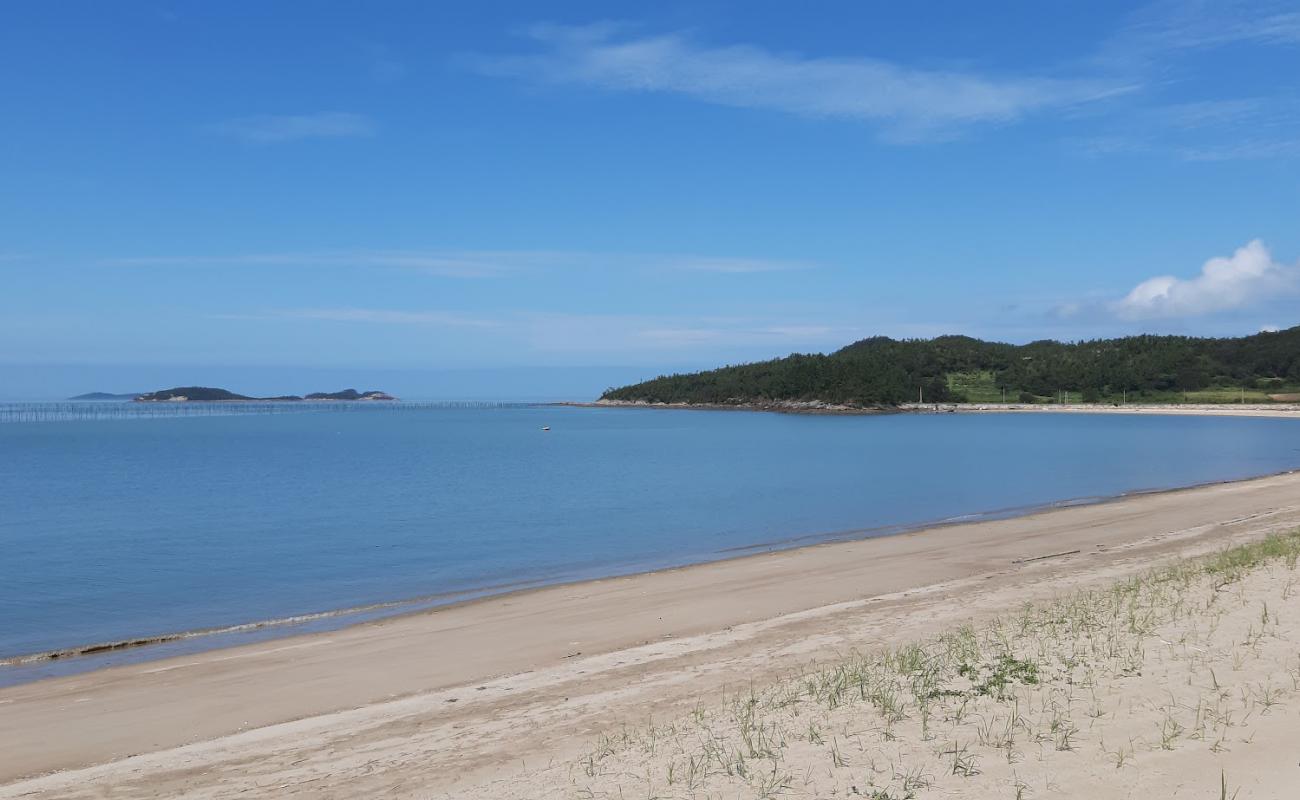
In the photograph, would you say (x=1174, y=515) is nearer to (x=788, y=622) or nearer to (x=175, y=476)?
(x=788, y=622)

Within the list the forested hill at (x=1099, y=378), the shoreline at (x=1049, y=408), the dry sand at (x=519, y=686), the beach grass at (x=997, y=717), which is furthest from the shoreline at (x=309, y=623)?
the forested hill at (x=1099, y=378)

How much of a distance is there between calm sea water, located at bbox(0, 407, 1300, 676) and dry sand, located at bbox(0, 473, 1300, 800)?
452 centimetres

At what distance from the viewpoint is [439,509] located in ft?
128

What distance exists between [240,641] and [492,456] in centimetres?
5934

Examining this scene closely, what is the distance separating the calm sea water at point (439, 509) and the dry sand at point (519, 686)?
452 centimetres

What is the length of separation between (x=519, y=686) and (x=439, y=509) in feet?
90.9

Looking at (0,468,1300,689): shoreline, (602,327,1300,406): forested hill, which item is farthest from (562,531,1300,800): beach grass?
(602,327,1300,406): forested hill

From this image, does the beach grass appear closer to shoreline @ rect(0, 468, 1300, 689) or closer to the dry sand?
the dry sand

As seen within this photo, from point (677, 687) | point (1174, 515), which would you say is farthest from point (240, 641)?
point (1174, 515)

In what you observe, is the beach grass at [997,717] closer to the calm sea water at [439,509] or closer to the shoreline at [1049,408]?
the calm sea water at [439,509]

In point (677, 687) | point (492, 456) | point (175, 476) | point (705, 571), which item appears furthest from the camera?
point (492, 456)

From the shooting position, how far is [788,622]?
15648 millimetres

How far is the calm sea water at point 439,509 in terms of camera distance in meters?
22.4

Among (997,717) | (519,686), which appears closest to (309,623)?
(519,686)
